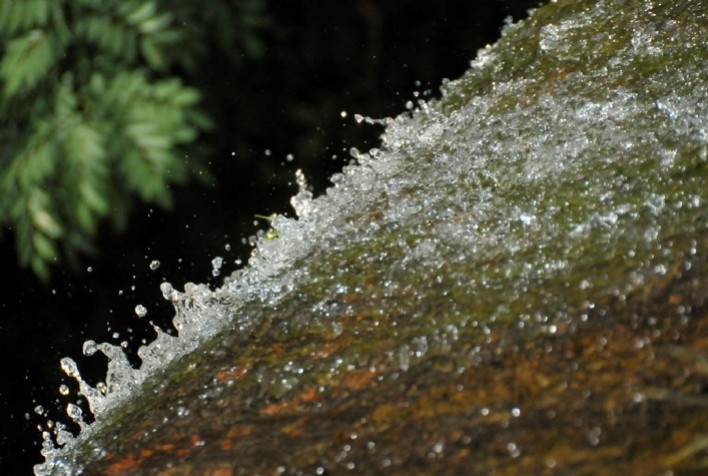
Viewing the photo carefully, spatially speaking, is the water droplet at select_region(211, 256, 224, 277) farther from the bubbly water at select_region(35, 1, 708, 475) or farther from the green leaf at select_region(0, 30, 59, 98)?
the green leaf at select_region(0, 30, 59, 98)

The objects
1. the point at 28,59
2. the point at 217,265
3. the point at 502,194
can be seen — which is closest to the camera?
the point at 502,194

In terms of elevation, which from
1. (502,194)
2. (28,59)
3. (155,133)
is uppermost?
(28,59)

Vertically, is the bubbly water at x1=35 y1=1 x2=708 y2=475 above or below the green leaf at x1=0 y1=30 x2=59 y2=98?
below

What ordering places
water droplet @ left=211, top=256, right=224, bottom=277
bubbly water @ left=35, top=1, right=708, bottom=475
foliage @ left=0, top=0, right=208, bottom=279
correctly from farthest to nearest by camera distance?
water droplet @ left=211, top=256, right=224, bottom=277 < foliage @ left=0, top=0, right=208, bottom=279 < bubbly water @ left=35, top=1, right=708, bottom=475

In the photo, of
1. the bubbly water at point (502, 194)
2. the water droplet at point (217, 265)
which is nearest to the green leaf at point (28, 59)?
the bubbly water at point (502, 194)

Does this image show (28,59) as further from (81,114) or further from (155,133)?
(155,133)

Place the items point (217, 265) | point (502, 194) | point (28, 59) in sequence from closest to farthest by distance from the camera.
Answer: point (502, 194), point (28, 59), point (217, 265)

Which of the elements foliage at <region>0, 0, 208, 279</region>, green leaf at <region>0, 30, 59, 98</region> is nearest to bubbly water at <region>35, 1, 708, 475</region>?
foliage at <region>0, 0, 208, 279</region>

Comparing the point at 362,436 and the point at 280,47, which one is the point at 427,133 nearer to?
the point at 362,436

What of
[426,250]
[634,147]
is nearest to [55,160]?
[426,250]

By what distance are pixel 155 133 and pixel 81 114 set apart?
250 millimetres

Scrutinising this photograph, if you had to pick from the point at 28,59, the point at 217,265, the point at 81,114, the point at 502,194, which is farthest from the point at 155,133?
the point at 217,265

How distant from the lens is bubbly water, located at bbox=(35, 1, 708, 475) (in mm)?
1938

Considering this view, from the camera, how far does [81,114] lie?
2.35 metres
